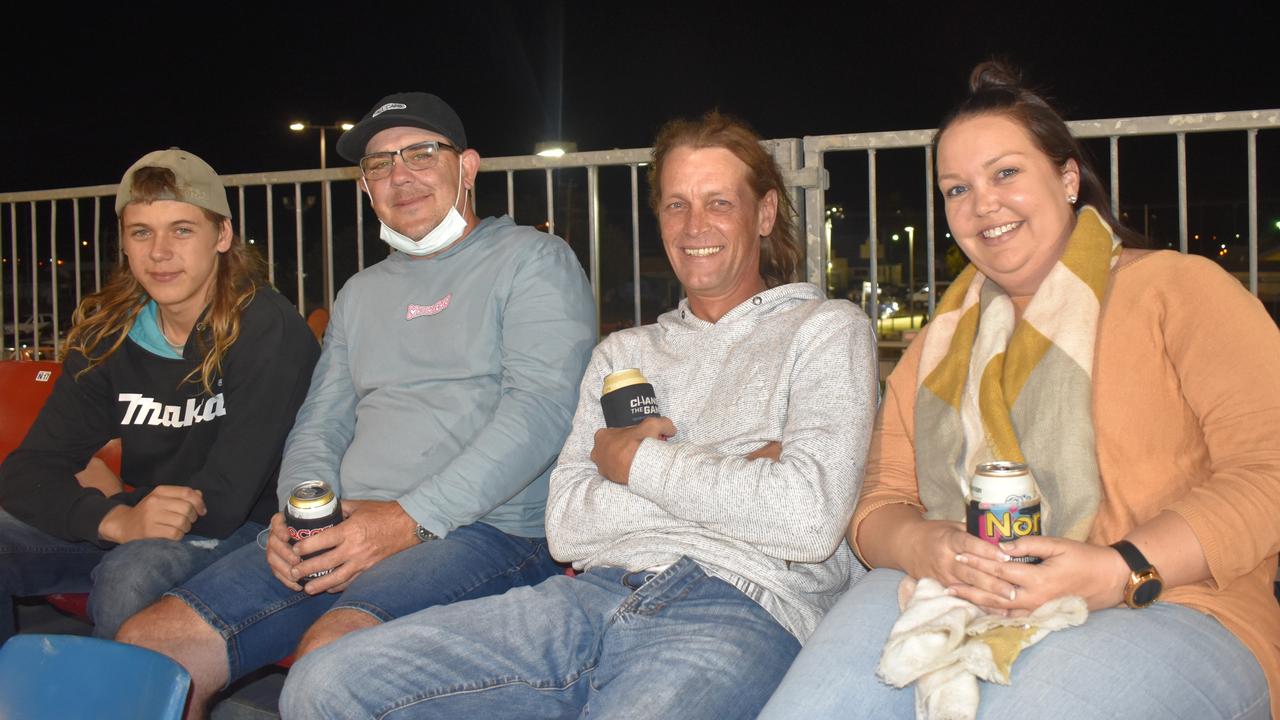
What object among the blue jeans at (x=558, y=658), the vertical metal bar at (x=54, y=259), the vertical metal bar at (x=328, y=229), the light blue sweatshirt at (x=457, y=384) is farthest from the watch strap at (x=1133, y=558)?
the vertical metal bar at (x=54, y=259)

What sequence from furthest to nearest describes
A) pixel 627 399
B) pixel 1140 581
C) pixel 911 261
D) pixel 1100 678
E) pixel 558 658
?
1. pixel 911 261
2. pixel 627 399
3. pixel 558 658
4. pixel 1140 581
5. pixel 1100 678

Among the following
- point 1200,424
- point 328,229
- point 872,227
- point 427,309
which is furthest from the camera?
point 328,229

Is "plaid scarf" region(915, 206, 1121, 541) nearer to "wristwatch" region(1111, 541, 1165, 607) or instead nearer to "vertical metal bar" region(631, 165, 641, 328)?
"wristwatch" region(1111, 541, 1165, 607)

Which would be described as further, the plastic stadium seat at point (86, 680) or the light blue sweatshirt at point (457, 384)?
the light blue sweatshirt at point (457, 384)

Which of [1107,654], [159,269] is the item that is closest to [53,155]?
[159,269]

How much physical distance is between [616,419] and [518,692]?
2.31 ft

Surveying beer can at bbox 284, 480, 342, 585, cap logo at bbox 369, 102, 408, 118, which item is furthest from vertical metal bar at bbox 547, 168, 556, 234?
beer can at bbox 284, 480, 342, 585

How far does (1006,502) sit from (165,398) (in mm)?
2797

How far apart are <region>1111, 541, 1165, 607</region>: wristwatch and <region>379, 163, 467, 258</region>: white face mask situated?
2.31m

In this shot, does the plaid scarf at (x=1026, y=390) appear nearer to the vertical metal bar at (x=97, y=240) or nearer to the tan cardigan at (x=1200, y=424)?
the tan cardigan at (x=1200, y=424)

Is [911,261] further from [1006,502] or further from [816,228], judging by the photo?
[1006,502]

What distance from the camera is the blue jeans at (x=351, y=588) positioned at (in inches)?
100

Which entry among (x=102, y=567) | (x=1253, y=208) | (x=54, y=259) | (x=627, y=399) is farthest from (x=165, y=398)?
(x=1253, y=208)

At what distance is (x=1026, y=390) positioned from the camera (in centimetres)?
206
